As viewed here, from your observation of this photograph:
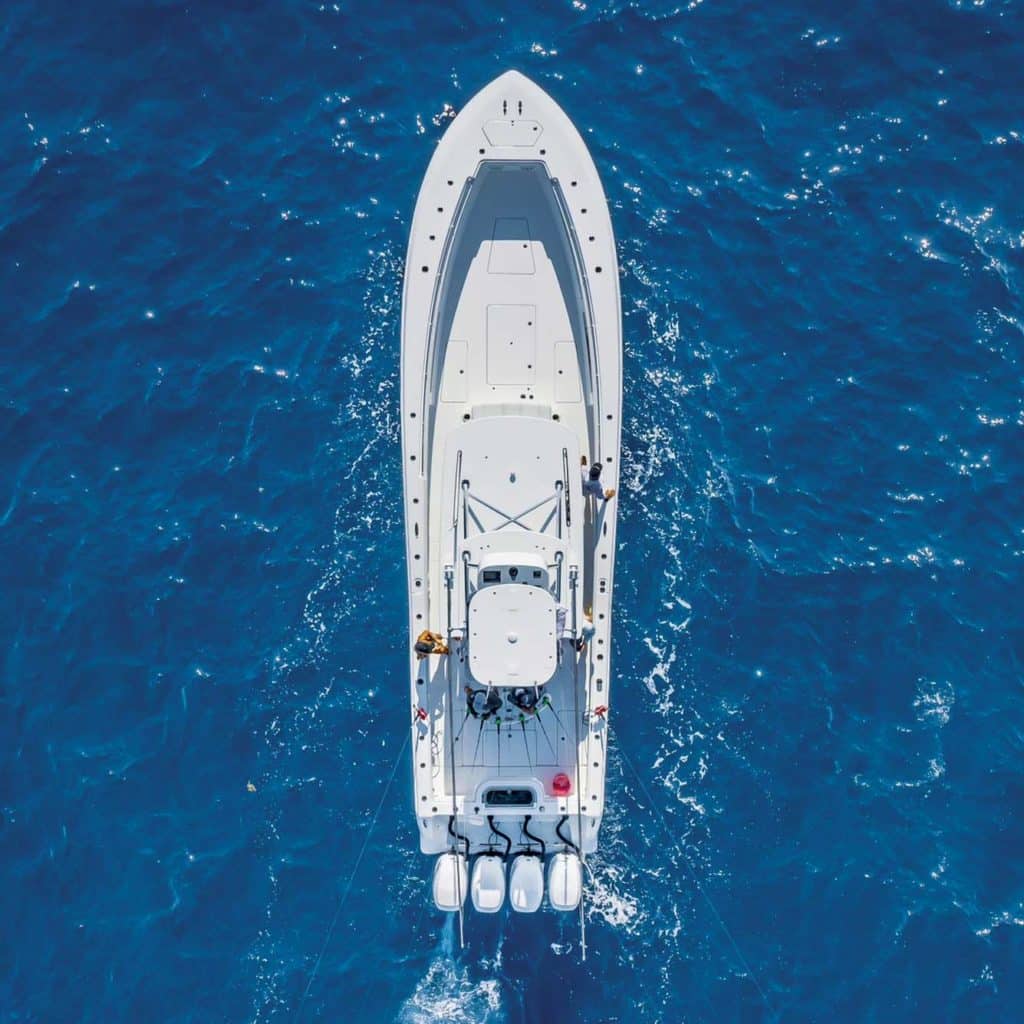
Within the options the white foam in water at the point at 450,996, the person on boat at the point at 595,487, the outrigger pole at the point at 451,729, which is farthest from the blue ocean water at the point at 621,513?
the person on boat at the point at 595,487

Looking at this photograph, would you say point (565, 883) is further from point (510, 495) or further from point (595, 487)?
point (595, 487)

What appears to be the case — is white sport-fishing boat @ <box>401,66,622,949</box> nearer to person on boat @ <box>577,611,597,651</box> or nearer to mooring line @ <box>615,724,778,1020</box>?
person on boat @ <box>577,611,597,651</box>

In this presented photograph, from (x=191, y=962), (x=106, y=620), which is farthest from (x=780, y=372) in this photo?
(x=191, y=962)

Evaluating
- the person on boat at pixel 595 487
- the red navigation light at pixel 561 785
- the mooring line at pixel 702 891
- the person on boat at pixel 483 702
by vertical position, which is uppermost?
the person on boat at pixel 595 487

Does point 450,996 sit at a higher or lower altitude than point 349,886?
lower

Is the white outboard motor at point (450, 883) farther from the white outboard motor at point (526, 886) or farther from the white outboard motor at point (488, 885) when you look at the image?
the white outboard motor at point (526, 886)

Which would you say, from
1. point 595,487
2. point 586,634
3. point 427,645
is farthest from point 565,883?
point 595,487

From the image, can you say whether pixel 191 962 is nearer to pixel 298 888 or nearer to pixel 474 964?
pixel 298 888
